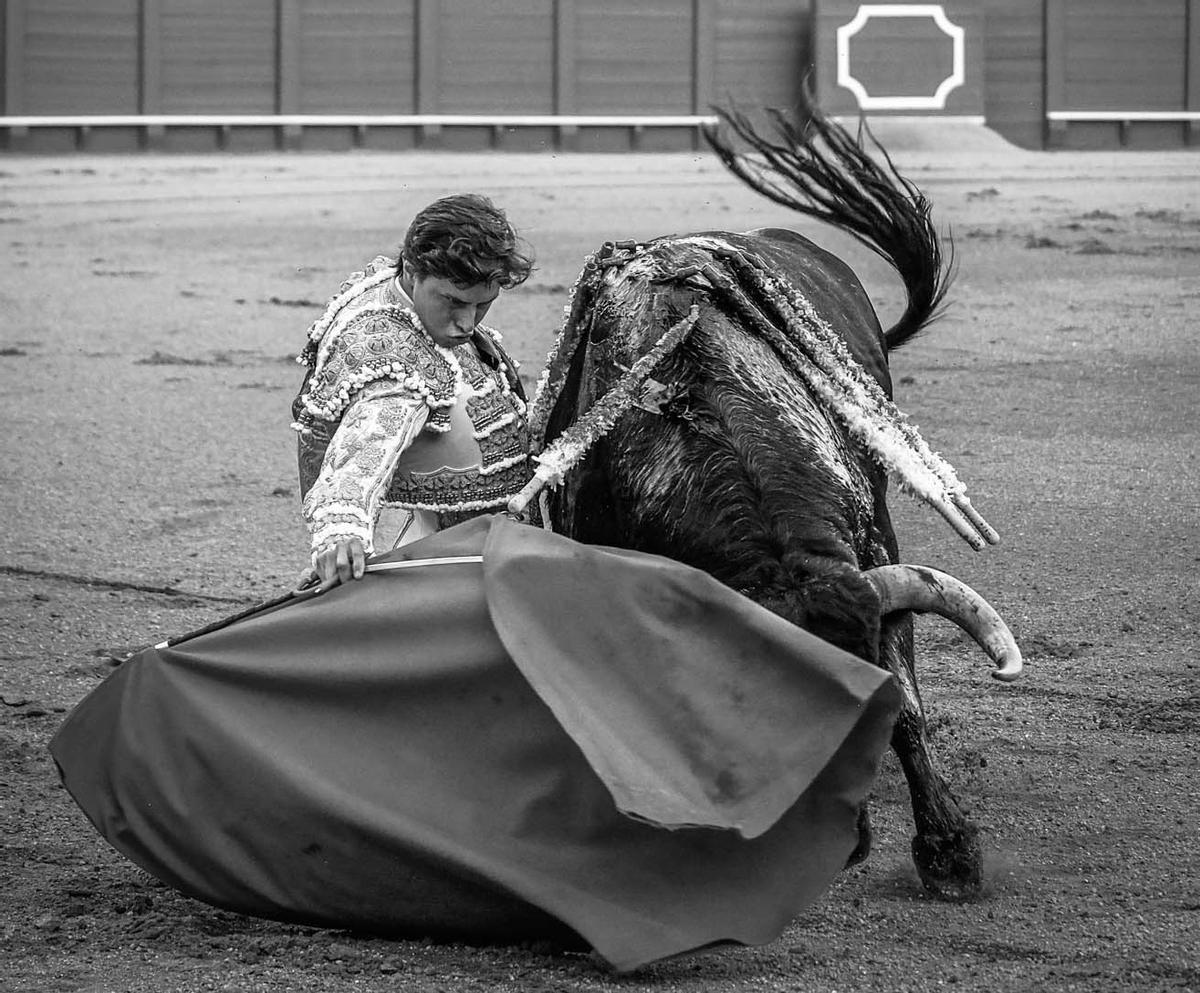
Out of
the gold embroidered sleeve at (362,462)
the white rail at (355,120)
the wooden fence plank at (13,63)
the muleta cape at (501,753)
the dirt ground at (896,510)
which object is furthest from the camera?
the white rail at (355,120)

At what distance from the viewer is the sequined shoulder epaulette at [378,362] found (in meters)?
2.42

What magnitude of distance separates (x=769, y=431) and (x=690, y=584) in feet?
1.45

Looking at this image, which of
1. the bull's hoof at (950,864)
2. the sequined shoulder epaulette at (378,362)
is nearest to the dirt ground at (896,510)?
the bull's hoof at (950,864)

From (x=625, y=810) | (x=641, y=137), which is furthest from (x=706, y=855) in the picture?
(x=641, y=137)

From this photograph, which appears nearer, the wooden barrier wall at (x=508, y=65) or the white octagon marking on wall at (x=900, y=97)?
the wooden barrier wall at (x=508, y=65)

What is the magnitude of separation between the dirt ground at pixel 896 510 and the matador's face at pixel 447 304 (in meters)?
0.79

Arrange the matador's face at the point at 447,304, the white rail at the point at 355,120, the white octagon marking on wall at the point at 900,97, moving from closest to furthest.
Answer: the matador's face at the point at 447,304, the white rail at the point at 355,120, the white octagon marking on wall at the point at 900,97

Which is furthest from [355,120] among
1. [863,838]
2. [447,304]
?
[863,838]

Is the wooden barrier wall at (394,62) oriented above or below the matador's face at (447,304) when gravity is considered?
above

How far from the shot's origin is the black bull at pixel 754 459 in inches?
88.3

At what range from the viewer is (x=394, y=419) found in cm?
239

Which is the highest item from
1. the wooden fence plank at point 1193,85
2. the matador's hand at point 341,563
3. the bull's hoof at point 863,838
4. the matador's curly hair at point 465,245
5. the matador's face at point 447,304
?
the wooden fence plank at point 1193,85

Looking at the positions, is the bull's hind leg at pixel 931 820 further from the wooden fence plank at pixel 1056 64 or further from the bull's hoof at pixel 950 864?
the wooden fence plank at pixel 1056 64

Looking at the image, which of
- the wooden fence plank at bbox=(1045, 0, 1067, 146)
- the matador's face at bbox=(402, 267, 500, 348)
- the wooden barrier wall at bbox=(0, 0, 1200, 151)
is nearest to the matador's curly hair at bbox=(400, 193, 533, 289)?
the matador's face at bbox=(402, 267, 500, 348)
